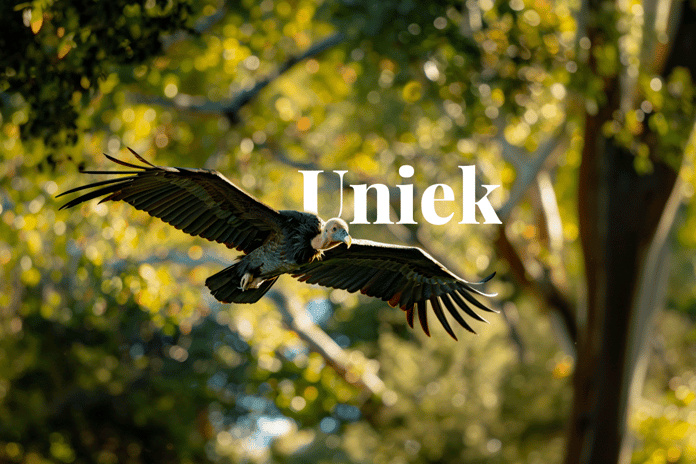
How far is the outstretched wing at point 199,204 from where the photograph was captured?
2.69 m

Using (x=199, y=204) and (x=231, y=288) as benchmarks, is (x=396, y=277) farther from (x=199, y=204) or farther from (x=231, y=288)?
(x=199, y=204)

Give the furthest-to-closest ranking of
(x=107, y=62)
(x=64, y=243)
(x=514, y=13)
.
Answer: (x=64, y=243) < (x=514, y=13) < (x=107, y=62)

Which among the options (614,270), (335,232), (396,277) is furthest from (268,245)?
(614,270)

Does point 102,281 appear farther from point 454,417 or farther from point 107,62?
point 454,417

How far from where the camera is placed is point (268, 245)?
2.68 m

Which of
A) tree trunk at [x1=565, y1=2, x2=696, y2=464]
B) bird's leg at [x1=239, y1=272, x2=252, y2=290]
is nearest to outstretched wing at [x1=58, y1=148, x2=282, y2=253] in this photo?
bird's leg at [x1=239, y1=272, x2=252, y2=290]

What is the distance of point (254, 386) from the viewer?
427 inches

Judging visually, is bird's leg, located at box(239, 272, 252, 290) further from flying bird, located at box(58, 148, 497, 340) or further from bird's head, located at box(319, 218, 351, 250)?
bird's head, located at box(319, 218, 351, 250)

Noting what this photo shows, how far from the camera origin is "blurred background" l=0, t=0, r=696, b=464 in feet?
21.6

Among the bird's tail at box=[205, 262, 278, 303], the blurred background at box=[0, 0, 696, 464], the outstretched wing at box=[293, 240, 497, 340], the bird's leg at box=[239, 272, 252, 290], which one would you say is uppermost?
the bird's leg at box=[239, 272, 252, 290]

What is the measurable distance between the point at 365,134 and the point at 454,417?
172 inches

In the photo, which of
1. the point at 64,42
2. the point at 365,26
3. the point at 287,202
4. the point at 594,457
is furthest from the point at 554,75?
the point at 287,202

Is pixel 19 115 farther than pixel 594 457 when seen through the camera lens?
Yes

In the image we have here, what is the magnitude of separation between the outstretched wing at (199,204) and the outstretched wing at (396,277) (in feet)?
0.87
